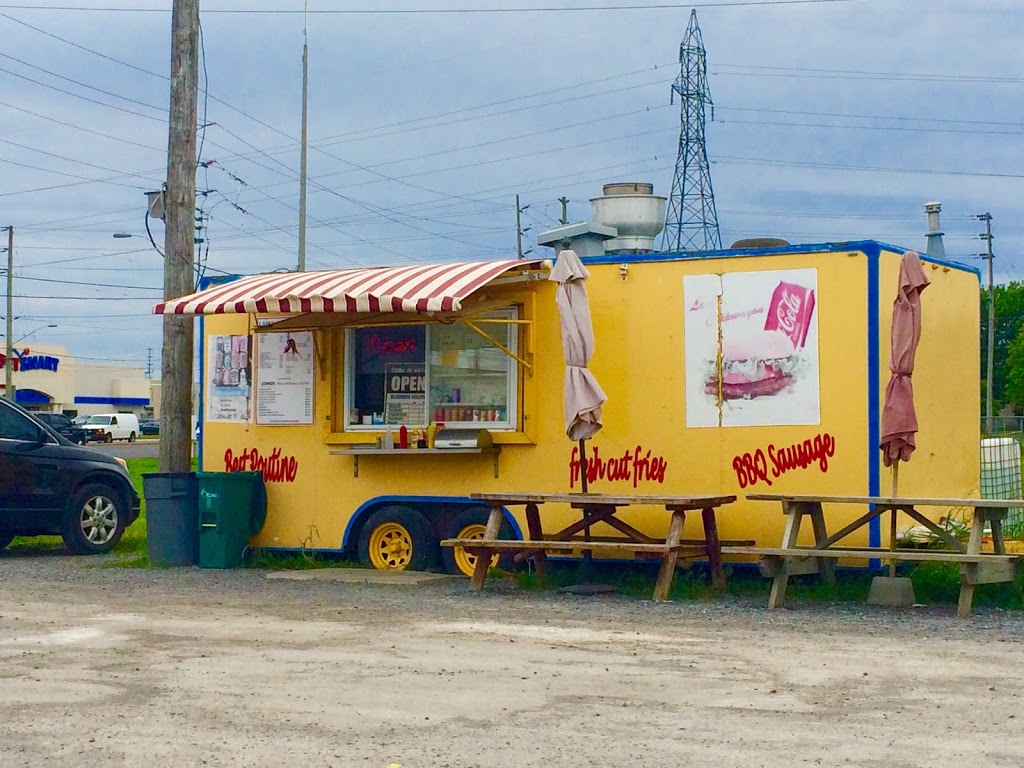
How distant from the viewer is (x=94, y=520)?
15719 millimetres

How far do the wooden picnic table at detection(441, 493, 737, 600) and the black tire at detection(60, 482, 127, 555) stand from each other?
206 inches

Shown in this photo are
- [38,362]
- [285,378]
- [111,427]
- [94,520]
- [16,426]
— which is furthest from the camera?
[38,362]

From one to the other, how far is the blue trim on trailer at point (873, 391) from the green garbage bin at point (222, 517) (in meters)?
5.85

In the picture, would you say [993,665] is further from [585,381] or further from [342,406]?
[342,406]

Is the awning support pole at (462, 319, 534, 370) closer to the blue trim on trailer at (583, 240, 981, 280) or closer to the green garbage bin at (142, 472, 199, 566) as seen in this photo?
the blue trim on trailer at (583, 240, 981, 280)

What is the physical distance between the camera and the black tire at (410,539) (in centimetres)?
1327

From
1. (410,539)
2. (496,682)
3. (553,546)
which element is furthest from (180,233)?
(496,682)

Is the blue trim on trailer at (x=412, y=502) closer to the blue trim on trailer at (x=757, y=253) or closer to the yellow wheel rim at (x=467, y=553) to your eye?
the yellow wheel rim at (x=467, y=553)

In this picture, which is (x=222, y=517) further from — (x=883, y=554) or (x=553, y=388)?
(x=883, y=554)

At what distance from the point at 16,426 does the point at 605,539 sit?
661 cm

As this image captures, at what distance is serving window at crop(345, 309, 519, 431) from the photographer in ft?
43.4

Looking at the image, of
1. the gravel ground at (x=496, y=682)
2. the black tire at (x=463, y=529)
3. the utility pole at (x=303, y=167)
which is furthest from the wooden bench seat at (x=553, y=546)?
the utility pole at (x=303, y=167)

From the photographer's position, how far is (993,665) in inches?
327

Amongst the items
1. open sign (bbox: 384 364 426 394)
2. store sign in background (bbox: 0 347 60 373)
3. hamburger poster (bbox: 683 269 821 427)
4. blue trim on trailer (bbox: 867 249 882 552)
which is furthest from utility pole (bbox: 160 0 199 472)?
store sign in background (bbox: 0 347 60 373)
